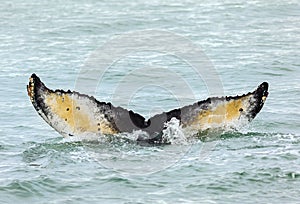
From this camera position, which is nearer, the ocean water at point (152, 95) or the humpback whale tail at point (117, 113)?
the ocean water at point (152, 95)

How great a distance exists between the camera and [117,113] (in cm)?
1095

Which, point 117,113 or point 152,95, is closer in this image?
point 117,113

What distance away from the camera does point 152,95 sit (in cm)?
1683

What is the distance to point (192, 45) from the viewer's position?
77.7 ft

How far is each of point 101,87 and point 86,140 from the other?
265 inches

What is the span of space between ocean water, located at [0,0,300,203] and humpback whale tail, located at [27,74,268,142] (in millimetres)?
314

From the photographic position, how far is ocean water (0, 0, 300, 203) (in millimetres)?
9961

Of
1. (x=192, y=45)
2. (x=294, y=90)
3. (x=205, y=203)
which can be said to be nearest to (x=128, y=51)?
(x=192, y=45)

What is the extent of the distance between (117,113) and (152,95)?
5.91 m

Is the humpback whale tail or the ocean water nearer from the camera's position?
the ocean water

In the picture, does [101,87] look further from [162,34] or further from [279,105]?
[162,34]

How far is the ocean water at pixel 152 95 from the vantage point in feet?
32.7

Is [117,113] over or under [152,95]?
under

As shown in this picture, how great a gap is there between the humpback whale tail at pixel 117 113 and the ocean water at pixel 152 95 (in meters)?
0.31
